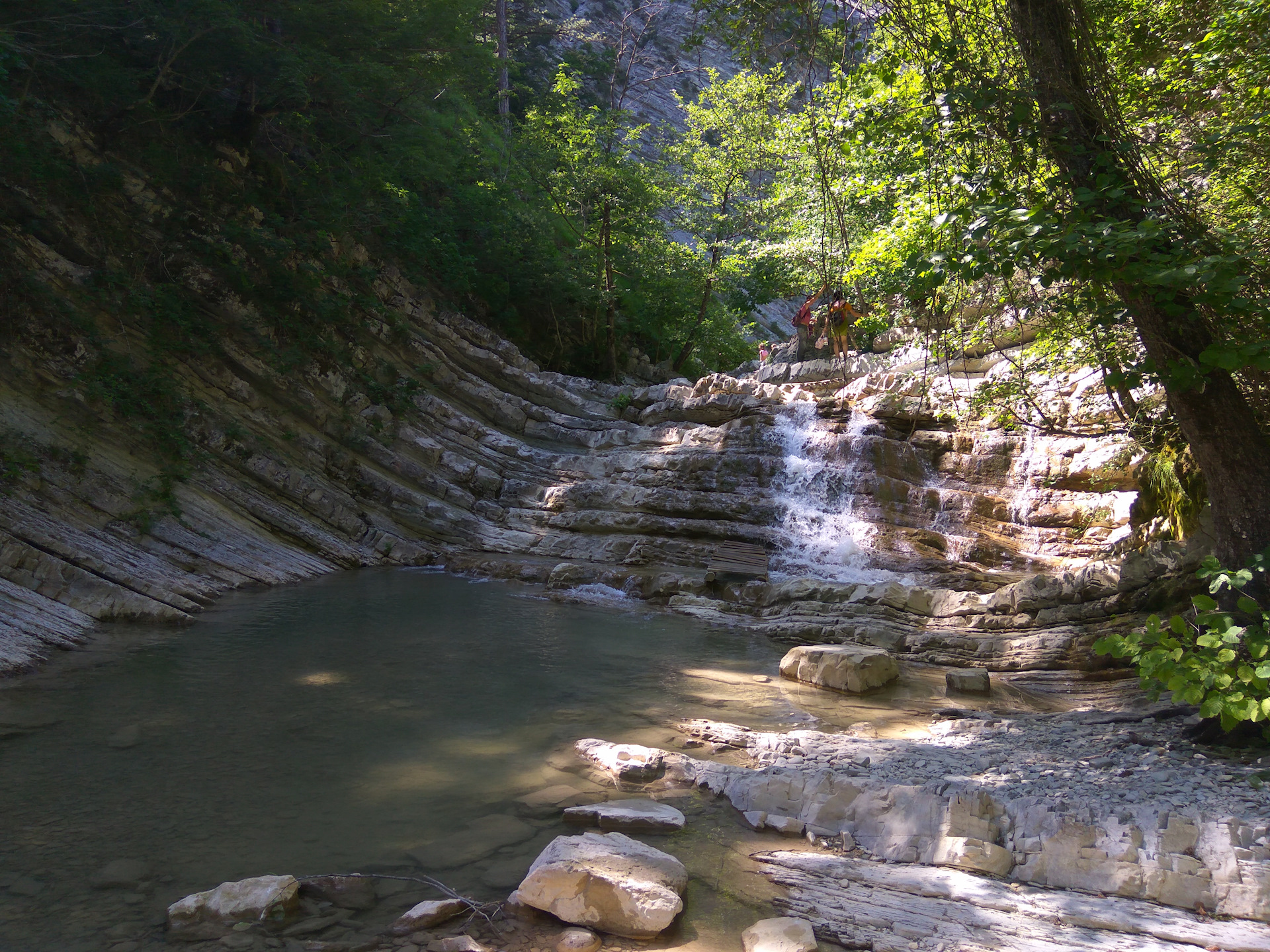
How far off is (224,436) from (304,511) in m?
1.70

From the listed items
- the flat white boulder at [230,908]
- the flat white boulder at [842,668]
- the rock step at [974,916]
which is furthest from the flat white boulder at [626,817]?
the flat white boulder at [842,668]

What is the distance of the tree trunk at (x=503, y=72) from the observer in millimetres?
26188

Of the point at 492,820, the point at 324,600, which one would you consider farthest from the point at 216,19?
the point at 492,820

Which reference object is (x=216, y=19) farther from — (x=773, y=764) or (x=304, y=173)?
(x=773, y=764)

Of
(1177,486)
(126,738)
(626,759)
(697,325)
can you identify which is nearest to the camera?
(626,759)

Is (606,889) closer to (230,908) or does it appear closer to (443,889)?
(443,889)

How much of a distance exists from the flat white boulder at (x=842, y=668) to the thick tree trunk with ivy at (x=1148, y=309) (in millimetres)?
3243

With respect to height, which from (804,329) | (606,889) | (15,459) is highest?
(804,329)

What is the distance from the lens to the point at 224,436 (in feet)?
40.3

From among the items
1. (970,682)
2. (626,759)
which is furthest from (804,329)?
(626,759)

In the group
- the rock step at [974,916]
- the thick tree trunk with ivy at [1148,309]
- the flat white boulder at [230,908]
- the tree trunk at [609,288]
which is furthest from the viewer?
the tree trunk at [609,288]

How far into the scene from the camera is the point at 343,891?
11.9 feet

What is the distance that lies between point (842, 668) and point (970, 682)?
1224mm

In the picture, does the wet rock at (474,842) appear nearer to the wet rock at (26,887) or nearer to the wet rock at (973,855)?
the wet rock at (26,887)
